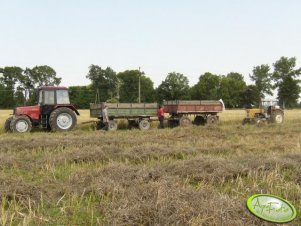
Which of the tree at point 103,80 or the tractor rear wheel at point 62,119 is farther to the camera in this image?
the tree at point 103,80

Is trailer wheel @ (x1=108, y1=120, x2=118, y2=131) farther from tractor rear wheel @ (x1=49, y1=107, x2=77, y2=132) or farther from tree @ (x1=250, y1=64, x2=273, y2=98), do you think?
tree @ (x1=250, y1=64, x2=273, y2=98)

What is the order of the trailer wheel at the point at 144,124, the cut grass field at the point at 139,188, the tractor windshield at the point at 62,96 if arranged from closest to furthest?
the cut grass field at the point at 139,188 < the tractor windshield at the point at 62,96 < the trailer wheel at the point at 144,124

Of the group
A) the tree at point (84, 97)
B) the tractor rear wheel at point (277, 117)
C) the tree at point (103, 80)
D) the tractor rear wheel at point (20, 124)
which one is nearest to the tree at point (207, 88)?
the tree at point (103, 80)

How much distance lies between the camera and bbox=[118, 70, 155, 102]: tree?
76500 millimetres

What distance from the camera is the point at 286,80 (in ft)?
224

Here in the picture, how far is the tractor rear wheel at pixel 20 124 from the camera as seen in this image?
16.1 metres

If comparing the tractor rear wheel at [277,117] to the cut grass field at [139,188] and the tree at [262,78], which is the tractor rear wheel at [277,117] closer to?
the cut grass field at [139,188]

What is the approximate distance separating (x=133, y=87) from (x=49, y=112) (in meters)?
63.7

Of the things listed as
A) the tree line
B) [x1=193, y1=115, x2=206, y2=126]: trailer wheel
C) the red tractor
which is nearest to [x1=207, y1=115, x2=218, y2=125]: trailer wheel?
[x1=193, y1=115, x2=206, y2=126]: trailer wheel

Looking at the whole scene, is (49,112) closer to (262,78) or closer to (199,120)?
(199,120)

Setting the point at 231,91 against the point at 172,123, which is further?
the point at 231,91

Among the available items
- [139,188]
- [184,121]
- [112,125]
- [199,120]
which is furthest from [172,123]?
[139,188]

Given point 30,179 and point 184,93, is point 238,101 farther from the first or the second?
point 30,179

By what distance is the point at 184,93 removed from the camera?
7681 cm
